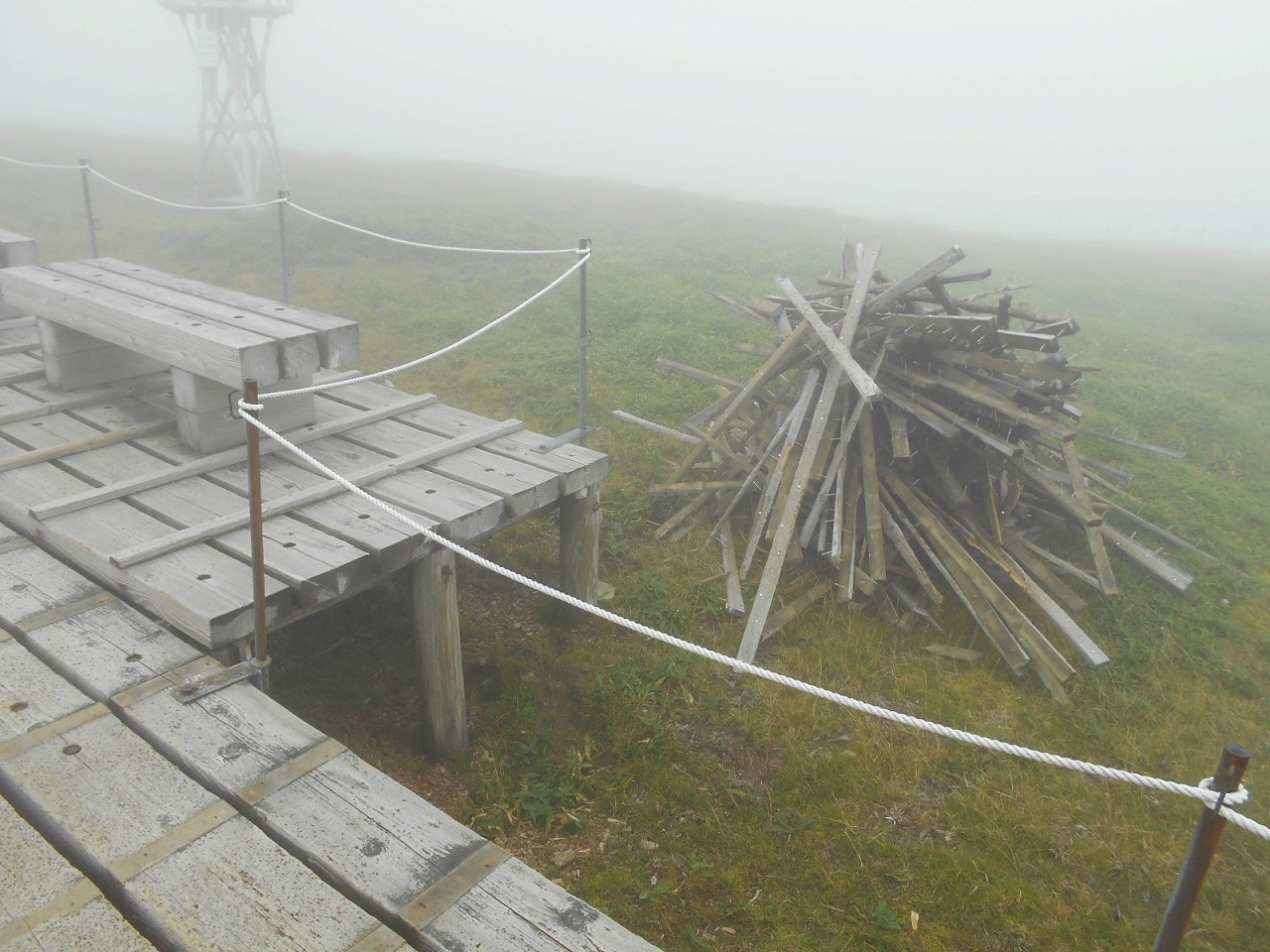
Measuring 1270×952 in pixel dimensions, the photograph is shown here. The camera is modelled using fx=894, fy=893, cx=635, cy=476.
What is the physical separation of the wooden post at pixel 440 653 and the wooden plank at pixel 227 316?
1.39 metres

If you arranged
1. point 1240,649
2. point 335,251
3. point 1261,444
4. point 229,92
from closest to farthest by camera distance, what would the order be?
point 1240,649 < point 1261,444 < point 335,251 < point 229,92

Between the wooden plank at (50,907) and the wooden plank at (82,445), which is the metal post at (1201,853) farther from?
the wooden plank at (82,445)

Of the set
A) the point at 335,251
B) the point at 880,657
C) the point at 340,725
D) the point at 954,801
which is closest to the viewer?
the point at 954,801

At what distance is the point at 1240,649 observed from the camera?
6465 millimetres

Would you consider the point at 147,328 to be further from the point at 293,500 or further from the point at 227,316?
the point at 293,500

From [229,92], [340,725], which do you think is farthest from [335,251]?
[340,725]

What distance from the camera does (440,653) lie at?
4848mm

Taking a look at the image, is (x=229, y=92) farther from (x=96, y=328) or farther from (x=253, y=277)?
(x=96, y=328)

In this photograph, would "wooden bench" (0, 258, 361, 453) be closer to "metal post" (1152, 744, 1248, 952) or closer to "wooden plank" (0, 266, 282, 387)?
"wooden plank" (0, 266, 282, 387)

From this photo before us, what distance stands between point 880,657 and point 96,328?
5408mm

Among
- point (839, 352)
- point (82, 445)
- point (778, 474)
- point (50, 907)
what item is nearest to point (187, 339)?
point (82, 445)

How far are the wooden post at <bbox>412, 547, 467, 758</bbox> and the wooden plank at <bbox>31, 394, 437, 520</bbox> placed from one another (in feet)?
4.51

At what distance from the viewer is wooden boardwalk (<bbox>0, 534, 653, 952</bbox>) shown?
8.21ft

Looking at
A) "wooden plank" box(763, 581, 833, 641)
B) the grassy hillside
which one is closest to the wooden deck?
the grassy hillside
